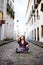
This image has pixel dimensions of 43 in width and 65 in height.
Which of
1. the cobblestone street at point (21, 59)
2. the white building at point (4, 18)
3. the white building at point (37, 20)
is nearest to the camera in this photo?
the cobblestone street at point (21, 59)

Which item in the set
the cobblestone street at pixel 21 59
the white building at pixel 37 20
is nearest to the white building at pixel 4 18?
the white building at pixel 37 20

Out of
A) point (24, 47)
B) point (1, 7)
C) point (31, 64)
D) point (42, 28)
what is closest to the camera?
point (31, 64)

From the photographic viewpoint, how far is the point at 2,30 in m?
34.0

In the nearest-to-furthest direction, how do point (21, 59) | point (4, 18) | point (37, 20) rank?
point (21, 59), point (37, 20), point (4, 18)

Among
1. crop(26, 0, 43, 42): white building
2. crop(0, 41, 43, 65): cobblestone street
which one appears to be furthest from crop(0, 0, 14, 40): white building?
crop(0, 41, 43, 65): cobblestone street

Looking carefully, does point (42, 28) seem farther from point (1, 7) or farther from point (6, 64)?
point (6, 64)

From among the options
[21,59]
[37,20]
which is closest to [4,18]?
[37,20]

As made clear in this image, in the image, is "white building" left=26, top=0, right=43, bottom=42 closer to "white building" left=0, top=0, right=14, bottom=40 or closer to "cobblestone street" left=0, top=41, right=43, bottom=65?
A: "white building" left=0, top=0, right=14, bottom=40

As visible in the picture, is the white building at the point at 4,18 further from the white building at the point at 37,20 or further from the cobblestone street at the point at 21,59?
the cobblestone street at the point at 21,59

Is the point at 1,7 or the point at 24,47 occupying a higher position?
the point at 1,7

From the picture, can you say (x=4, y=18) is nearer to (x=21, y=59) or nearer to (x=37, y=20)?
(x=37, y=20)

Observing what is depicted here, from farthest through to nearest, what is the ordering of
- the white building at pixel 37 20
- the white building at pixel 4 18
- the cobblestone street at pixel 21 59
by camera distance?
the white building at pixel 4 18
the white building at pixel 37 20
the cobblestone street at pixel 21 59

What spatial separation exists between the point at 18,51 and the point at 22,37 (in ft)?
2.53

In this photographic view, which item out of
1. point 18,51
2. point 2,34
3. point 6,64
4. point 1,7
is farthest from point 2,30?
point 6,64
